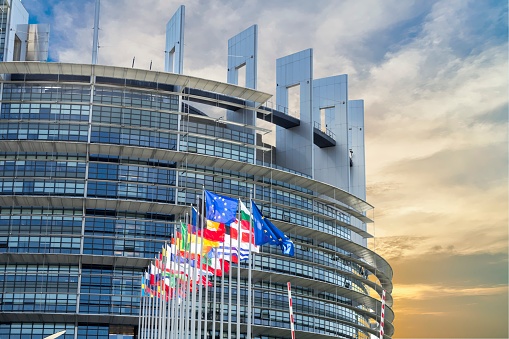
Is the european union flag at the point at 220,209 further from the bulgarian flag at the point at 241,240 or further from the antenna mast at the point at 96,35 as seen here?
the antenna mast at the point at 96,35

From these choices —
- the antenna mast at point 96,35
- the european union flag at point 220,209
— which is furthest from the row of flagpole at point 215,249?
the antenna mast at point 96,35

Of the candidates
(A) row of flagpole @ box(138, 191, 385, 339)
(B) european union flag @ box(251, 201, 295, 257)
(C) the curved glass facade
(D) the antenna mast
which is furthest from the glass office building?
(B) european union flag @ box(251, 201, 295, 257)

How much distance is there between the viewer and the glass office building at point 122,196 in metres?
85.3

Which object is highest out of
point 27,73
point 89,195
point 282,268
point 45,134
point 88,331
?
point 27,73

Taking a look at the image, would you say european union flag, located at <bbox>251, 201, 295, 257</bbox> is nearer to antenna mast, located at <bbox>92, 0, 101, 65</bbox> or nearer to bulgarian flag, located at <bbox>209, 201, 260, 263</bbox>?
bulgarian flag, located at <bbox>209, 201, 260, 263</bbox>

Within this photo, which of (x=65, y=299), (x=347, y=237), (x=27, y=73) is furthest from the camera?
(x=347, y=237)

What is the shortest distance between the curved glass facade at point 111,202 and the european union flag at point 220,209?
40084 millimetres

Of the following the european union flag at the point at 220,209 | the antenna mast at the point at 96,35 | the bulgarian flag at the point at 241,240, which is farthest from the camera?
the antenna mast at the point at 96,35

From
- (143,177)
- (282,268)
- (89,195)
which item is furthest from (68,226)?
(282,268)

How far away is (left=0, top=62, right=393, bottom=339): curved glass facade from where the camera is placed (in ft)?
279

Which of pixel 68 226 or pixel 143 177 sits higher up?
pixel 143 177

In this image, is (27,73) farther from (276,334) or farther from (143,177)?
(276,334)

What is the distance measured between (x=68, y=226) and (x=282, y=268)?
86.7 ft

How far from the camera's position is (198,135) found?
92.5 metres
